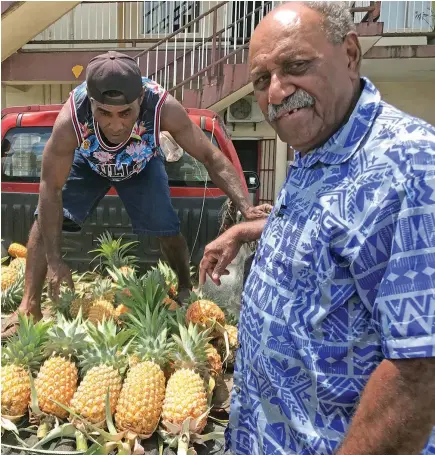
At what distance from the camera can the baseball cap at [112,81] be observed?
2865 mm

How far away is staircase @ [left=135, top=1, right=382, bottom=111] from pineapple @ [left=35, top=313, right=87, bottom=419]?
225 inches

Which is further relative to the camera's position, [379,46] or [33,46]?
[33,46]

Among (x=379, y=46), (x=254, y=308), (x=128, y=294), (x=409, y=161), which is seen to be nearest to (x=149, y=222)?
(x=128, y=294)

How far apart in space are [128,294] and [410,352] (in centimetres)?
276

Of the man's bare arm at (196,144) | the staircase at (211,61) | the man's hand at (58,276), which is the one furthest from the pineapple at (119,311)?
the staircase at (211,61)

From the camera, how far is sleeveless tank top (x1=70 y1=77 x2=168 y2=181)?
3.13m

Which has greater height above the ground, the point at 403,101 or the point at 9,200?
the point at 403,101

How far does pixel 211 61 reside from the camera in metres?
8.55

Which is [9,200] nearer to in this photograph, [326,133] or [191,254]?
[191,254]

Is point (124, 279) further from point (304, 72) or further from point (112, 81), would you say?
point (304, 72)

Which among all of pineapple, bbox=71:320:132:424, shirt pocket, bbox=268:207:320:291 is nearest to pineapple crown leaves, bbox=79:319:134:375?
pineapple, bbox=71:320:132:424

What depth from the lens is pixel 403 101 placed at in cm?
1040

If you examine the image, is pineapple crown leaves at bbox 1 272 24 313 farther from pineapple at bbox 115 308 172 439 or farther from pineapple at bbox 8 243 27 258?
pineapple at bbox 115 308 172 439

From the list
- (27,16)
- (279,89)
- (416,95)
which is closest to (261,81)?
(279,89)
